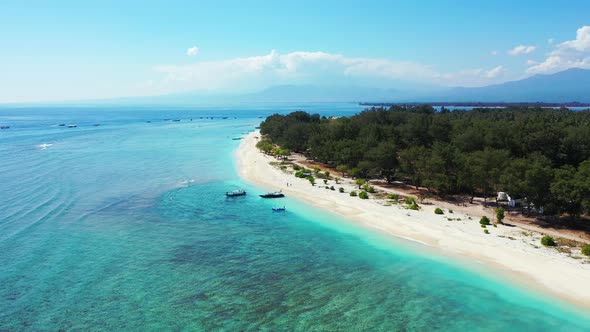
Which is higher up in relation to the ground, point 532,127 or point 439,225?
point 532,127

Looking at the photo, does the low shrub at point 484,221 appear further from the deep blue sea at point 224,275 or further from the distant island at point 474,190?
the deep blue sea at point 224,275

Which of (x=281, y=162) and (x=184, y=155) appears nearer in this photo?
(x=281, y=162)

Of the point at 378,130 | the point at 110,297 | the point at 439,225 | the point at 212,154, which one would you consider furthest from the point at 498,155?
the point at 212,154

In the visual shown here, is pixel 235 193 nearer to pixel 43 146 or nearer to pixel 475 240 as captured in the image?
pixel 475 240

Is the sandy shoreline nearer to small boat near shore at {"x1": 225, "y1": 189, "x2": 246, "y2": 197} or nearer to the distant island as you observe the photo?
the distant island

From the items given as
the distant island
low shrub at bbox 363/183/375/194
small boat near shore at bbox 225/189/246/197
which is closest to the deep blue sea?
small boat near shore at bbox 225/189/246/197

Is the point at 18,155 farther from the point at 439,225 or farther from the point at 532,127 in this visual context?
the point at 532,127

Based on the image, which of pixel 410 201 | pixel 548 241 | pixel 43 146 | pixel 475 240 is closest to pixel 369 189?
pixel 410 201
